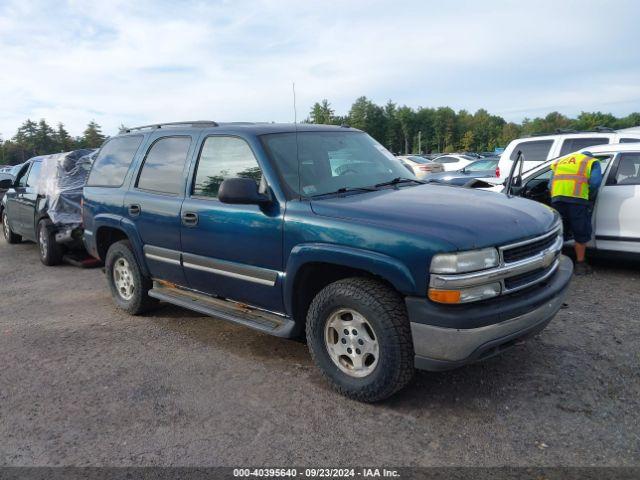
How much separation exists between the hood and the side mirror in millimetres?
429

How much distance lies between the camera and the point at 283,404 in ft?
11.4

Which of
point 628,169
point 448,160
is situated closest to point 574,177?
point 628,169

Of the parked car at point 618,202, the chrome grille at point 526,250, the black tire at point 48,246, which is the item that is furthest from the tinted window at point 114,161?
the parked car at point 618,202

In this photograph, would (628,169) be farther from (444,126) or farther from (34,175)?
(444,126)

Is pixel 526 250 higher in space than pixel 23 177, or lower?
lower

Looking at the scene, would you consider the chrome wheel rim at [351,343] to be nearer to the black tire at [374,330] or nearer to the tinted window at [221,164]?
the black tire at [374,330]

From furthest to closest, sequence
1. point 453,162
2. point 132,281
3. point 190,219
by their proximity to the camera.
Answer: point 453,162, point 132,281, point 190,219

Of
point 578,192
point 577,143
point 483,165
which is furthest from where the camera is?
point 483,165

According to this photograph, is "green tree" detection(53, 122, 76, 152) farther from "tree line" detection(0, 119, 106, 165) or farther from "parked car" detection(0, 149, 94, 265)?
"parked car" detection(0, 149, 94, 265)

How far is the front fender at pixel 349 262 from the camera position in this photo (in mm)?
3033

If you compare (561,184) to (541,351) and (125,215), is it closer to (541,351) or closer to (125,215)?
(541,351)

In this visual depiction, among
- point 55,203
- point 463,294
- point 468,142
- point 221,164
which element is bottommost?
point 463,294

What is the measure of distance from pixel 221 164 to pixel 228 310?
3.98ft

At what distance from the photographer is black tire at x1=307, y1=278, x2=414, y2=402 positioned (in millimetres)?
3133
